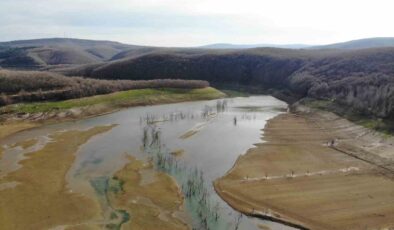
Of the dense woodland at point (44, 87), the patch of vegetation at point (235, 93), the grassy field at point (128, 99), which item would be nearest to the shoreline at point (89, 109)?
the grassy field at point (128, 99)

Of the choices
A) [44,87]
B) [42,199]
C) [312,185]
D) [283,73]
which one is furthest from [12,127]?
[283,73]

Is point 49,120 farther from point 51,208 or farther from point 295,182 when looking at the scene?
point 295,182

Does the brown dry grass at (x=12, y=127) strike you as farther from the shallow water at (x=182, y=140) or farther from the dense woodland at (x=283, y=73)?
the dense woodland at (x=283, y=73)

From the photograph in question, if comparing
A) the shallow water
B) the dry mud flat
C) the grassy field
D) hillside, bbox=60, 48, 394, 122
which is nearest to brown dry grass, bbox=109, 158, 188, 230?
the shallow water

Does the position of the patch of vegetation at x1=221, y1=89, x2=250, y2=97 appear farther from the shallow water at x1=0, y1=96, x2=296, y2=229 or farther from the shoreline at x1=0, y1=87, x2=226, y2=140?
the shallow water at x1=0, y1=96, x2=296, y2=229

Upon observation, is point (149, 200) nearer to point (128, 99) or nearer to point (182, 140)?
point (182, 140)

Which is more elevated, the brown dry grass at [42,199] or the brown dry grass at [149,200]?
the brown dry grass at [42,199]

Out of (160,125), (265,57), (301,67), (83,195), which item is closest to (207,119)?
(160,125)
